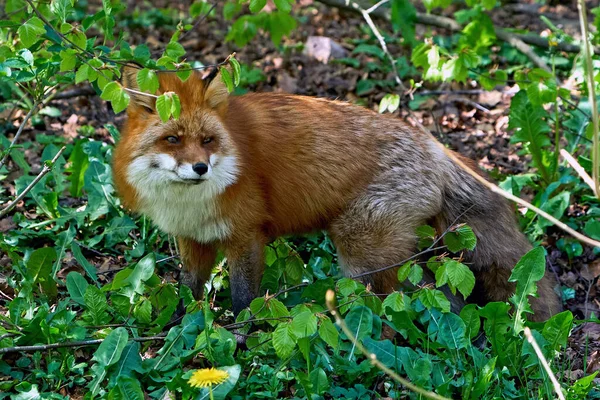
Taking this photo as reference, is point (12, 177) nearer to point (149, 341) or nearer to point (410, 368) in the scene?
point (149, 341)

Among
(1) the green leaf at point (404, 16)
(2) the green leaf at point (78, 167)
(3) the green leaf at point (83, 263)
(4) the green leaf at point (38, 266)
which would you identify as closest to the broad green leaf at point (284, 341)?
(3) the green leaf at point (83, 263)

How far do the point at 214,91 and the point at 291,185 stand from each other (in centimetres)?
94

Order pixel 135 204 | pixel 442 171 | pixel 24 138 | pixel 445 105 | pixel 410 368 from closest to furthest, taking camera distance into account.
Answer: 1. pixel 410 368
2. pixel 135 204
3. pixel 442 171
4. pixel 24 138
5. pixel 445 105

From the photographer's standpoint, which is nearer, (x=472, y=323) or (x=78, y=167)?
(x=472, y=323)

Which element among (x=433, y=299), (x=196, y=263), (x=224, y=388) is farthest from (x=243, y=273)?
(x=433, y=299)

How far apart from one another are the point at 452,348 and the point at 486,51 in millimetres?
5457

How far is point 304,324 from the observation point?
4.33 meters

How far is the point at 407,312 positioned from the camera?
5.02m

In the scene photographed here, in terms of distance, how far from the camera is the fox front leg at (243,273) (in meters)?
5.38

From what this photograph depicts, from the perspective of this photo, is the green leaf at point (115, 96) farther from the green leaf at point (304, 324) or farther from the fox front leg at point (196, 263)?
the fox front leg at point (196, 263)

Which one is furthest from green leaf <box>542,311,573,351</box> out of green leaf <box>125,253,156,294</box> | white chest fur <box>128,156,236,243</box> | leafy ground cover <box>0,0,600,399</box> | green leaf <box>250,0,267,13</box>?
green leaf <box>250,0,267,13</box>

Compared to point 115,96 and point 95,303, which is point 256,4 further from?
point 95,303

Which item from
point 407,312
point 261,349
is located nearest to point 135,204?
point 261,349

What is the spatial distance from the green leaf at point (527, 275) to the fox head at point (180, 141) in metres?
2.05
